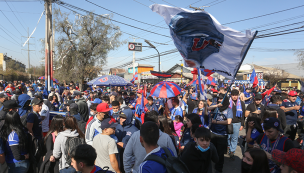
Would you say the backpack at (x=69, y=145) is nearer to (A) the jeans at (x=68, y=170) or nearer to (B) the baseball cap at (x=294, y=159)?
(A) the jeans at (x=68, y=170)

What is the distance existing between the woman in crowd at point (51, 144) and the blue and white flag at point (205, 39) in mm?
2570

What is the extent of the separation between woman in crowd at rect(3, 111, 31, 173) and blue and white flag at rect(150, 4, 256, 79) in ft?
9.92

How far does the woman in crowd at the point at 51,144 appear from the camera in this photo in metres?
3.15

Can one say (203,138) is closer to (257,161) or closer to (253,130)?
(257,161)

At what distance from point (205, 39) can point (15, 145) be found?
142 inches

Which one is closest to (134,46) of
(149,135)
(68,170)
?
(68,170)

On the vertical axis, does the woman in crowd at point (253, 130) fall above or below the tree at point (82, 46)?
below

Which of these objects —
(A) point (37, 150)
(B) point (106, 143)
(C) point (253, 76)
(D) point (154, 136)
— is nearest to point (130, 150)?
(B) point (106, 143)

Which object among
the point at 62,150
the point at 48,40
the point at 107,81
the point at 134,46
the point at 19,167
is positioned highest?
the point at 134,46

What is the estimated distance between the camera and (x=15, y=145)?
313 cm

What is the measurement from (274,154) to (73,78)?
2315 cm

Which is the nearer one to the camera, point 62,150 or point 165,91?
point 62,150

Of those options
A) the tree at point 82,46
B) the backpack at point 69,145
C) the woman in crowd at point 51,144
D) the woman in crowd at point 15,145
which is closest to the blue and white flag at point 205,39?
the backpack at point 69,145

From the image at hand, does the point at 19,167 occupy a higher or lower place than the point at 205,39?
lower
